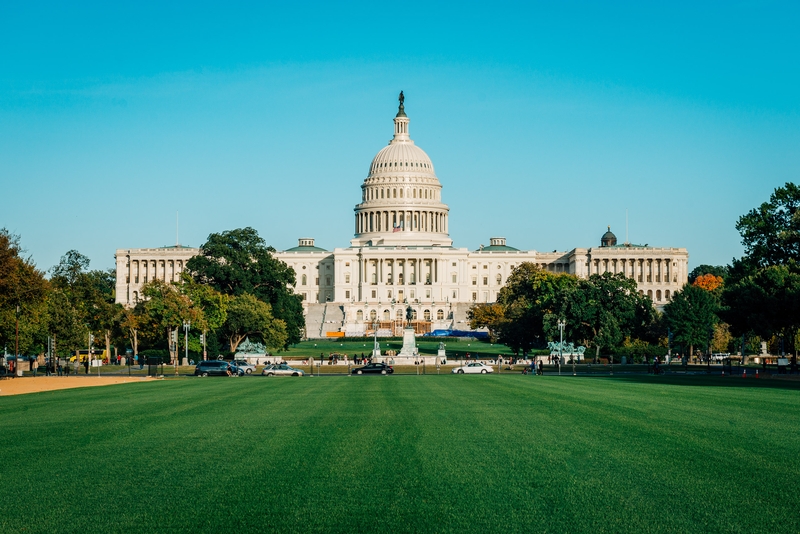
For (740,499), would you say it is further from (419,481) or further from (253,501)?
(253,501)

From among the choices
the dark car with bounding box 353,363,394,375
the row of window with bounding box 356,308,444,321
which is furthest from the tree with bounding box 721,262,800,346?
the row of window with bounding box 356,308,444,321

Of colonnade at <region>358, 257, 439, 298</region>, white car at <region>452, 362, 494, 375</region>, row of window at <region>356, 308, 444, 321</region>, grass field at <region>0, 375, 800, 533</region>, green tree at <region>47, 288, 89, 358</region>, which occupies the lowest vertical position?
white car at <region>452, 362, 494, 375</region>

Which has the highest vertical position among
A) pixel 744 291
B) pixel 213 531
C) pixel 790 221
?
pixel 790 221

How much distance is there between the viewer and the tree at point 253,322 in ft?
306

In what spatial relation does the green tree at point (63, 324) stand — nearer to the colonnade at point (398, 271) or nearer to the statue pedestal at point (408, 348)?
the statue pedestal at point (408, 348)

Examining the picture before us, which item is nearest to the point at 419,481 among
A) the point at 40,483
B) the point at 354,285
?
the point at 40,483

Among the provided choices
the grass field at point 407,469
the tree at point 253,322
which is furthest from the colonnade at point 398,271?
the grass field at point 407,469

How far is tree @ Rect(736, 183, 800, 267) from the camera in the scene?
2859 inches

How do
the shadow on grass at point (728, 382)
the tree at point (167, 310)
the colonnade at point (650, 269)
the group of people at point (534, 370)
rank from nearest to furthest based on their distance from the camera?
1. the shadow on grass at point (728, 382)
2. the group of people at point (534, 370)
3. the tree at point (167, 310)
4. the colonnade at point (650, 269)

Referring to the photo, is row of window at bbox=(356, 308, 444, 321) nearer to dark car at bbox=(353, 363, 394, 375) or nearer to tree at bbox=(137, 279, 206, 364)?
tree at bbox=(137, 279, 206, 364)

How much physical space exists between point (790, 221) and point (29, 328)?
5178 centimetres

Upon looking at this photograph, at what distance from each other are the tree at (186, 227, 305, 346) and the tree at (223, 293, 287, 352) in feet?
25.5

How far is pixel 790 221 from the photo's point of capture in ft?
238

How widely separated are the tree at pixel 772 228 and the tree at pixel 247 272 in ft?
152
